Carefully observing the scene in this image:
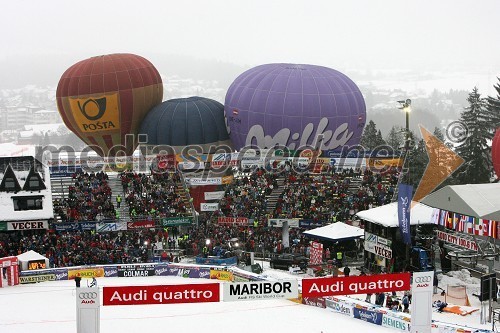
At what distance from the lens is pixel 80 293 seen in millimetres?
21562

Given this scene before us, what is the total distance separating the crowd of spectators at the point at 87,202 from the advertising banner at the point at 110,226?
0.80 meters

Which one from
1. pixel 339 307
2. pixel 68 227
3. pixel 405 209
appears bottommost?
pixel 339 307

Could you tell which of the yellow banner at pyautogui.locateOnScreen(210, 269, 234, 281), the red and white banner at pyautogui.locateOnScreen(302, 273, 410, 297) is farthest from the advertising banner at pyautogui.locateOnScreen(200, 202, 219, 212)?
the red and white banner at pyautogui.locateOnScreen(302, 273, 410, 297)

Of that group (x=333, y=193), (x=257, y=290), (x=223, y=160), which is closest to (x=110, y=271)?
(x=333, y=193)

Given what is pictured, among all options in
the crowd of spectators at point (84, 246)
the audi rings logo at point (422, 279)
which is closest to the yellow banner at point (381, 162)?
the crowd of spectators at point (84, 246)

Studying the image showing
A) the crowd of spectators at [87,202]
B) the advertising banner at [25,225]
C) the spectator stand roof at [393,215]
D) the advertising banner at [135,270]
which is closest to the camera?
the spectator stand roof at [393,215]

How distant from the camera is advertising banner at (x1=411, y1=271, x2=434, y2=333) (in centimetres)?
2286

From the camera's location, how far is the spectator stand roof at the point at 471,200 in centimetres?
3061

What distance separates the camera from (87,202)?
43406 mm

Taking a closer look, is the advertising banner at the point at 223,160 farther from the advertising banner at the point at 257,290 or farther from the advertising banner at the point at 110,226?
the advertising banner at the point at 257,290

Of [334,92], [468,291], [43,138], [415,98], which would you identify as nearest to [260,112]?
[334,92]

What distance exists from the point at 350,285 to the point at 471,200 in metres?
9.77

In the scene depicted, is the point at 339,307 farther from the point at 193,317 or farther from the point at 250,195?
the point at 250,195

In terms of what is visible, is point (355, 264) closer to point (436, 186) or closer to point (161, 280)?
point (161, 280)
